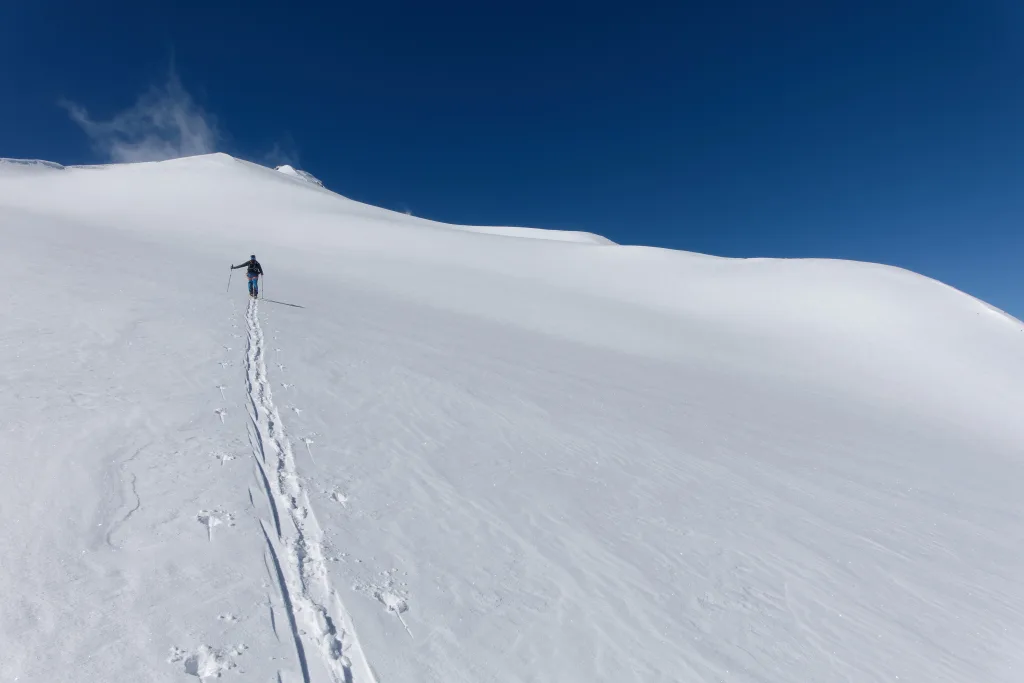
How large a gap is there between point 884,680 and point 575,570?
295cm

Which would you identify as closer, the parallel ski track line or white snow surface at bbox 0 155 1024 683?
the parallel ski track line

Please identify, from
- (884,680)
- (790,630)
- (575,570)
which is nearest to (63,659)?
(575,570)

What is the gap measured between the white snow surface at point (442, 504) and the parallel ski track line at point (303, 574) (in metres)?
0.02

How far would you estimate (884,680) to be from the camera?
511 centimetres

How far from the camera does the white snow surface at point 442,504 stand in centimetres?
399

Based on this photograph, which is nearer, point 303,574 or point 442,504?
point 303,574

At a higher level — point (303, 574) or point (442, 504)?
point (442, 504)

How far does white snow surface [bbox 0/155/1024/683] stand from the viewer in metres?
3.99

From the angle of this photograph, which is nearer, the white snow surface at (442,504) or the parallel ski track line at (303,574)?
the parallel ski track line at (303,574)

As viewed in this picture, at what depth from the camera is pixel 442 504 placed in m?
6.20

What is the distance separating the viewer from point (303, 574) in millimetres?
4422

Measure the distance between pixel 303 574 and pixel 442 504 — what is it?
1989mm

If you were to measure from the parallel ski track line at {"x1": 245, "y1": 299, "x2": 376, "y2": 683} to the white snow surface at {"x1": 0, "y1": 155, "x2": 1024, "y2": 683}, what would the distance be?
2cm

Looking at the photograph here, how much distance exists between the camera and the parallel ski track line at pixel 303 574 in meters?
3.72
